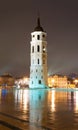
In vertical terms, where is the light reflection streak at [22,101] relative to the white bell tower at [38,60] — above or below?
below

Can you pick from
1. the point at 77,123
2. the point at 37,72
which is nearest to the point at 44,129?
the point at 77,123

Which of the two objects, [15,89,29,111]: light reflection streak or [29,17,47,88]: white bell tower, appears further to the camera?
[29,17,47,88]: white bell tower

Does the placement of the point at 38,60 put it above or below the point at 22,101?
above

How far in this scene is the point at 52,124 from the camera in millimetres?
10164

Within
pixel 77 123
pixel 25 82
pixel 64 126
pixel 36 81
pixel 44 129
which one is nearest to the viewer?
pixel 44 129

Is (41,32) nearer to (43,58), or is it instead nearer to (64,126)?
(43,58)

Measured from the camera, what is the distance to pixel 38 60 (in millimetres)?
104562

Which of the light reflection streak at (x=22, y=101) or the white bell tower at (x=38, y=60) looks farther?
the white bell tower at (x=38, y=60)

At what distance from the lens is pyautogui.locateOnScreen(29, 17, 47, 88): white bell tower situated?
104 m

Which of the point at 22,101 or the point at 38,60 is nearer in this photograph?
the point at 22,101

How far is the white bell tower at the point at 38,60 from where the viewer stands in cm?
10362

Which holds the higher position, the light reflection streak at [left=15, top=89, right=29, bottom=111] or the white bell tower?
the white bell tower

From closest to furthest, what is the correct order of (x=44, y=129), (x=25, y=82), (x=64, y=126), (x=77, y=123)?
(x=44, y=129)
(x=64, y=126)
(x=77, y=123)
(x=25, y=82)

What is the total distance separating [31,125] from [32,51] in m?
97.6
